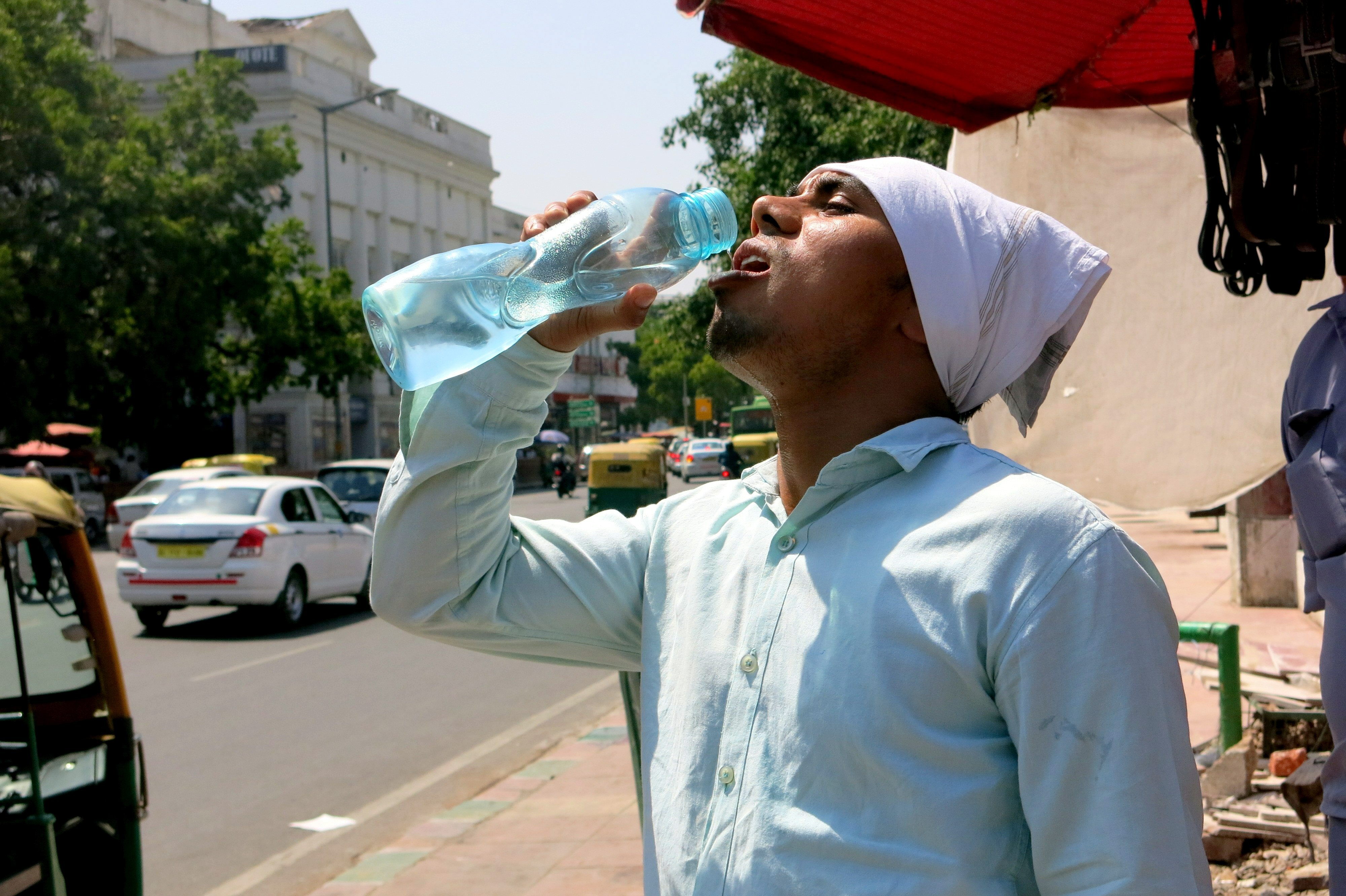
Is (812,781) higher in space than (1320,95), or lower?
lower

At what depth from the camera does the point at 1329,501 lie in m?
2.24

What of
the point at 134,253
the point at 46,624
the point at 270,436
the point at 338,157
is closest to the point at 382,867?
the point at 46,624

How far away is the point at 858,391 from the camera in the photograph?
1708mm

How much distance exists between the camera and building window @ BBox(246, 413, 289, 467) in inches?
1740

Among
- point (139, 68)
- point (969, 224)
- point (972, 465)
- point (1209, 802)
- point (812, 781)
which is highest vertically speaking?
point (139, 68)

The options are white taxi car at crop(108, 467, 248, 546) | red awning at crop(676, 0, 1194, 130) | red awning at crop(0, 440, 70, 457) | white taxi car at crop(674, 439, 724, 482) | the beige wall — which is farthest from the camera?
white taxi car at crop(674, 439, 724, 482)

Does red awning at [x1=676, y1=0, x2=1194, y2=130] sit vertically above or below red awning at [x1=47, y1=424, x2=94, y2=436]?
above

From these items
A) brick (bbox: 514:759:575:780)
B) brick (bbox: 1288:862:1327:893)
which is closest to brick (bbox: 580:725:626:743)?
brick (bbox: 514:759:575:780)

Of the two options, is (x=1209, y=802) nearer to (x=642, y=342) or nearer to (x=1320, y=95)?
(x=1320, y=95)

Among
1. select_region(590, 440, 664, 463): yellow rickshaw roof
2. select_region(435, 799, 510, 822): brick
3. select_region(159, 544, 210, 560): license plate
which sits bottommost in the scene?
select_region(435, 799, 510, 822): brick

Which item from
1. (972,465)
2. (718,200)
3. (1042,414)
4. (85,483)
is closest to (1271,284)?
(1042,414)

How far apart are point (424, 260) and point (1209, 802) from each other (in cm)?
376

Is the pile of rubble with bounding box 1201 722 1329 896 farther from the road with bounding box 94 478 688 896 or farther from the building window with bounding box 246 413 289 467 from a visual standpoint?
the building window with bounding box 246 413 289 467

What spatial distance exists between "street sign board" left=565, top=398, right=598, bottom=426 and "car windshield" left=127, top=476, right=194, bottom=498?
97.4 feet
